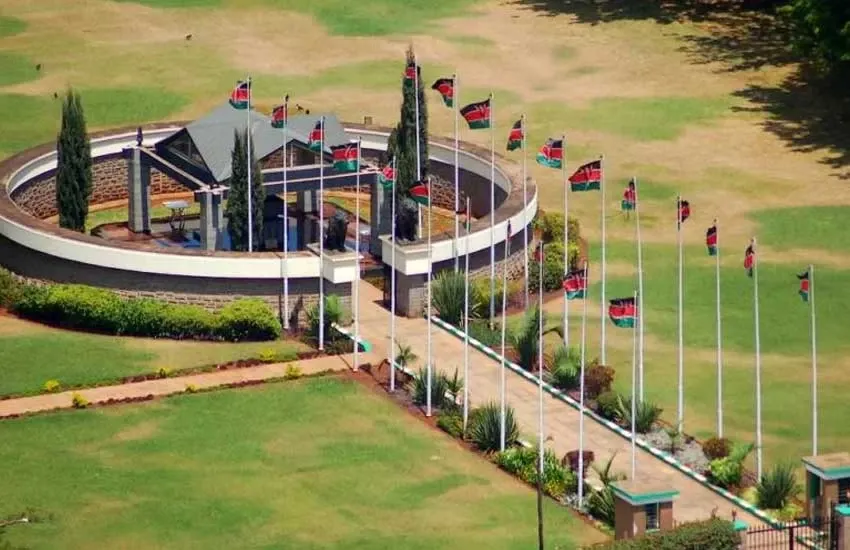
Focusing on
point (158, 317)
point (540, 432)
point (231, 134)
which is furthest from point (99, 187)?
point (540, 432)

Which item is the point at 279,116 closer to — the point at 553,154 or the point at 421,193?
the point at 421,193

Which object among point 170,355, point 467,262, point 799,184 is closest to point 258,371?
point 170,355

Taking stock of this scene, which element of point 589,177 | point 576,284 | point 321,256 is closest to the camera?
point 576,284

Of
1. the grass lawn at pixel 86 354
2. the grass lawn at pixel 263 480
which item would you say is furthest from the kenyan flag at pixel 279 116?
the grass lawn at pixel 263 480

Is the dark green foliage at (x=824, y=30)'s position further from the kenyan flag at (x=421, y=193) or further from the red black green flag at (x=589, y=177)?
the red black green flag at (x=589, y=177)

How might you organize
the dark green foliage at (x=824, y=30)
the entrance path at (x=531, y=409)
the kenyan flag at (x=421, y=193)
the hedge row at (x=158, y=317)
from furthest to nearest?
the dark green foliage at (x=824, y=30) → the hedge row at (x=158, y=317) → the kenyan flag at (x=421, y=193) → the entrance path at (x=531, y=409)

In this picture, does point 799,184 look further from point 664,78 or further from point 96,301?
point 96,301

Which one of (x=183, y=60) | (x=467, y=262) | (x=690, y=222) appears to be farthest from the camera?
(x=183, y=60)
